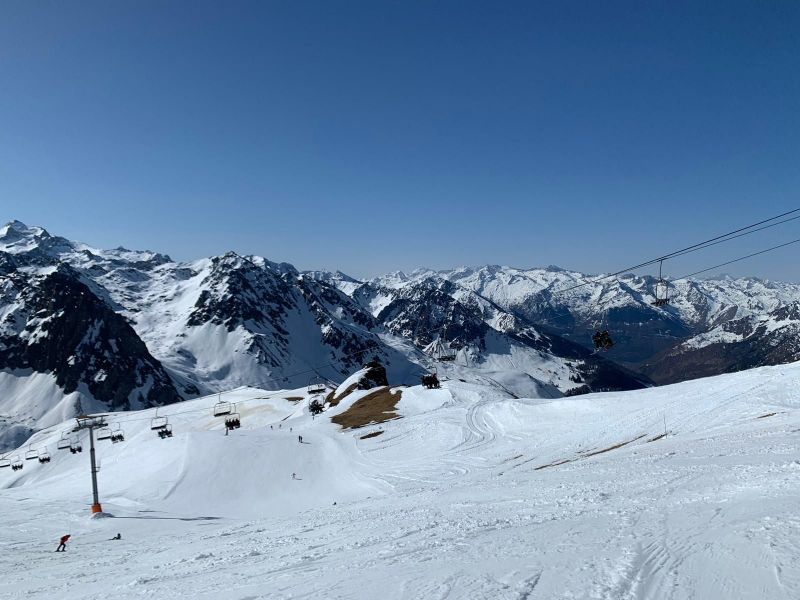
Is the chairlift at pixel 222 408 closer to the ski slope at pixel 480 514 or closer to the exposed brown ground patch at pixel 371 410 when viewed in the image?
the ski slope at pixel 480 514

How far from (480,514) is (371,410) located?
2494 inches

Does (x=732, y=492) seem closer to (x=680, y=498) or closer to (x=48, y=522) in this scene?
(x=680, y=498)

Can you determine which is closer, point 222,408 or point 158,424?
point 158,424

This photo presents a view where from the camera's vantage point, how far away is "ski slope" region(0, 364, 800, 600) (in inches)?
415

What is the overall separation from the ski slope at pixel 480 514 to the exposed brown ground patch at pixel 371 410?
65.8ft

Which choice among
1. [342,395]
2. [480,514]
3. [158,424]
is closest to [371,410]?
[342,395]

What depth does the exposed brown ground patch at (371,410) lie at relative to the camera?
71875 millimetres

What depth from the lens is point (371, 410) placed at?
262 ft

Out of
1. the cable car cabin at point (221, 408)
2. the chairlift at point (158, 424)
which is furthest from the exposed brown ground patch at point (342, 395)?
the chairlift at point (158, 424)

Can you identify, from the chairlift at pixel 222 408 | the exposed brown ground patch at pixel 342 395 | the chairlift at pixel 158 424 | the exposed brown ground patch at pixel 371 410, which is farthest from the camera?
the exposed brown ground patch at pixel 342 395

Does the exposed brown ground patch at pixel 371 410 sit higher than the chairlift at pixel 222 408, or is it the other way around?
the chairlift at pixel 222 408

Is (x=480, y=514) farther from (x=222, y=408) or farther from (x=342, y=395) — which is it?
(x=222, y=408)

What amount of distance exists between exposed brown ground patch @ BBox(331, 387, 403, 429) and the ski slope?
2006cm

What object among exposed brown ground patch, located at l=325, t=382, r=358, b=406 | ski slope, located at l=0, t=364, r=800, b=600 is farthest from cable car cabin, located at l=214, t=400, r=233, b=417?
exposed brown ground patch, located at l=325, t=382, r=358, b=406
